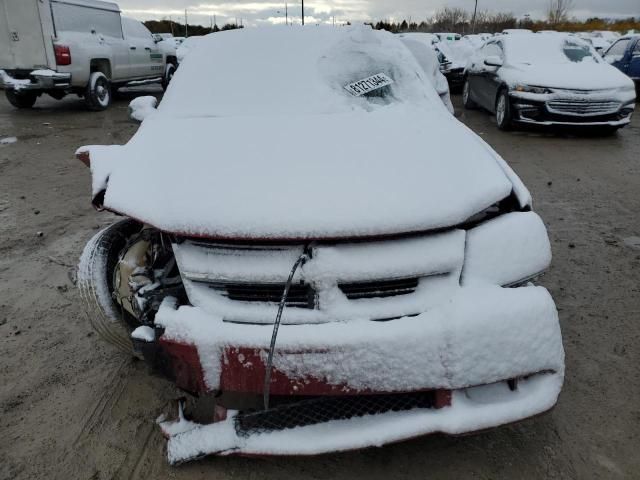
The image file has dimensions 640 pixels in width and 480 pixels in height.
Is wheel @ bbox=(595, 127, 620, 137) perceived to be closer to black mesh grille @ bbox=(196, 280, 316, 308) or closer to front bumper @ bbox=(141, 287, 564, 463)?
front bumper @ bbox=(141, 287, 564, 463)

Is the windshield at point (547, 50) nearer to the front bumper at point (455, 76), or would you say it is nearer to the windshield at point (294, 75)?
the front bumper at point (455, 76)

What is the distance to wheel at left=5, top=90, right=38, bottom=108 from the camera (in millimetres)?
10594

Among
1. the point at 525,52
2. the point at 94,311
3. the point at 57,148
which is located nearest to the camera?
the point at 94,311

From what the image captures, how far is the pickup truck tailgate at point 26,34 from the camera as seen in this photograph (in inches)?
359

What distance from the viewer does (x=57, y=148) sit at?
747 cm

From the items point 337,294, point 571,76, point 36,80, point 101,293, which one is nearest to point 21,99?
point 36,80

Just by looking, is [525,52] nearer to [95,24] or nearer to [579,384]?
[579,384]

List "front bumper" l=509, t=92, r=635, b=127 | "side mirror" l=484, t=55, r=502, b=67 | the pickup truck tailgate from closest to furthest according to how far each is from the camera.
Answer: "front bumper" l=509, t=92, r=635, b=127
"side mirror" l=484, t=55, r=502, b=67
the pickup truck tailgate

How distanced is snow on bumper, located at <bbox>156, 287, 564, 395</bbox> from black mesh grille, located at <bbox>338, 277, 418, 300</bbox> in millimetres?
134

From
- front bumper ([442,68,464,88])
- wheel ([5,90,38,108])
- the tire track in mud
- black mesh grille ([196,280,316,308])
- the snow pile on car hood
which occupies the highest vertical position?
the snow pile on car hood

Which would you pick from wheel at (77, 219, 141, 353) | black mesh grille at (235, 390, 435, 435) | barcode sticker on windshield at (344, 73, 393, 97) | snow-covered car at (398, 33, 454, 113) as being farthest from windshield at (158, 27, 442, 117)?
black mesh grille at (235, 390, 435, 435)

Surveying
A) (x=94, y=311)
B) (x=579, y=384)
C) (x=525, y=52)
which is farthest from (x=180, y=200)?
(x=525, y=52)

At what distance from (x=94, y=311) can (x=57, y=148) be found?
612cm

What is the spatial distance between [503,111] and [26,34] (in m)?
8.26
